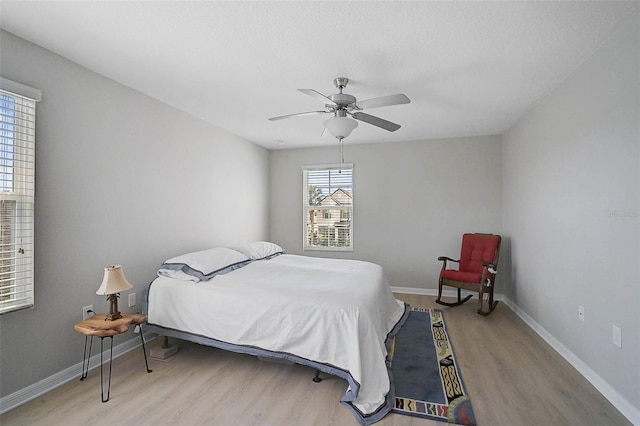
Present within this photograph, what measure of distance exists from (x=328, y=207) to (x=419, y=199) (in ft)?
5.04

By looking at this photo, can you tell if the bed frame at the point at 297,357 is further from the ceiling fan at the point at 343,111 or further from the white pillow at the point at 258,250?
the ceiling fan at the point at 343,111

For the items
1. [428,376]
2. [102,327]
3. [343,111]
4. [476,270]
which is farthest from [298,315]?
[476,270]

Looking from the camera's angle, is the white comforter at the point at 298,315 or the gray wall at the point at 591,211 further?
the white comforter at the point at 298,315

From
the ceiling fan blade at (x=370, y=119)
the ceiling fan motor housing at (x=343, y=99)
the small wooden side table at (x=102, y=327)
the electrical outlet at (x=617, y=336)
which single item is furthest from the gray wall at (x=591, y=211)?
the small wooden side table at (x=102, y=327)

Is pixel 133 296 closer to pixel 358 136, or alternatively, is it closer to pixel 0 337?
pixel 0 337

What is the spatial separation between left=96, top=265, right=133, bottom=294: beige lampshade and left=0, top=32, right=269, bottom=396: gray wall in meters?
0.37

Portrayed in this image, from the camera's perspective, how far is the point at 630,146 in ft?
6.51

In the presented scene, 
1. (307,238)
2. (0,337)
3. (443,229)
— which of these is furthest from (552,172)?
(0,337)

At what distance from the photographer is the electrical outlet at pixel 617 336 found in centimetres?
207

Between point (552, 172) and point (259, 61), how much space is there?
9.67ft

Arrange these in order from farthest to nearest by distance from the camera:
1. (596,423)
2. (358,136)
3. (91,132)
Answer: (358,136) → (91,132) → (596,423)

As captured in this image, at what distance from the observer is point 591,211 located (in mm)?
2400

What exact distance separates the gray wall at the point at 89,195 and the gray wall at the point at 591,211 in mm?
3881

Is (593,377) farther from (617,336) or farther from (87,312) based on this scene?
(87,312)
